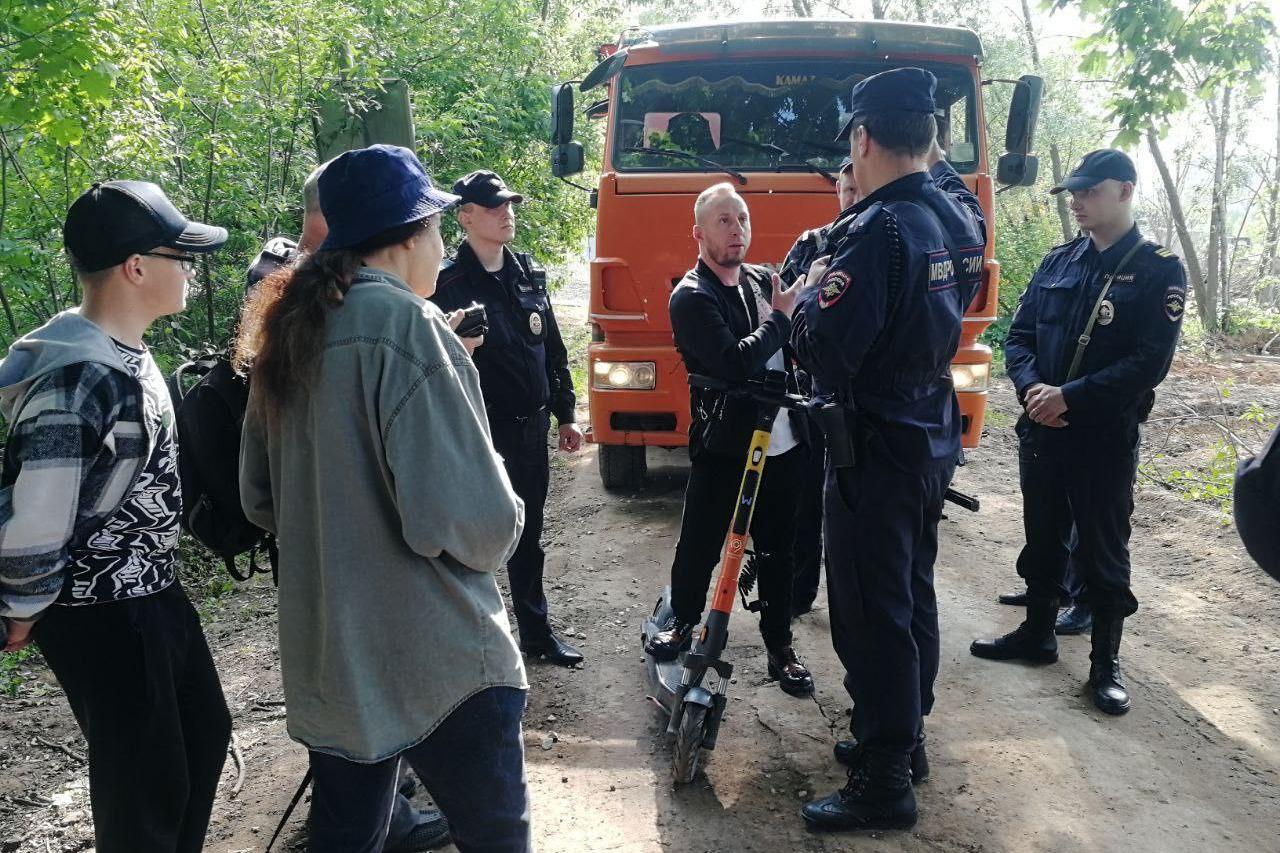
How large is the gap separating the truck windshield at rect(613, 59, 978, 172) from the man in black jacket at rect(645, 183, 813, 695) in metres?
1.76

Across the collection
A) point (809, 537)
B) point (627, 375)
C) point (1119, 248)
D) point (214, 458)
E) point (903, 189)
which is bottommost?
point (809, 537)

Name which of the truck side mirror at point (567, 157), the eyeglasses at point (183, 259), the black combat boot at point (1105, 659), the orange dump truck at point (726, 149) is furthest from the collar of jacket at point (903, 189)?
the truck side mirror at point (567, 157)

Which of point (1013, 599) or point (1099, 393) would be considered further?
point (1013, 599)

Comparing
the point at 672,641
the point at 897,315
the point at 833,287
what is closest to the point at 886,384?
the point at 897,315

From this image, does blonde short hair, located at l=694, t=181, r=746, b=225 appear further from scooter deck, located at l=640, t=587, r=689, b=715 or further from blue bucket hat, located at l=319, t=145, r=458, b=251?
blue bucket hat, located at l=319, t=145, r=458, b=251

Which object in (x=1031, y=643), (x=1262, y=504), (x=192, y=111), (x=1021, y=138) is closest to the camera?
(x=1262, y=504)

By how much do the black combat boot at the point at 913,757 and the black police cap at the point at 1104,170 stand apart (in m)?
2.25

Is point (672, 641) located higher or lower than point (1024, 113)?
lower

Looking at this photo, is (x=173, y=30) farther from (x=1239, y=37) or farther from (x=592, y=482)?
(x=1239, y=37)

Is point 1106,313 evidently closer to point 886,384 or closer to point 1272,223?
point 886,384

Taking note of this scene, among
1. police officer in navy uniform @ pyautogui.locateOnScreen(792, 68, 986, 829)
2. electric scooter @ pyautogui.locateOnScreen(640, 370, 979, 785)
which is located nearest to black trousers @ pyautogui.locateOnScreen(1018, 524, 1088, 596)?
electric scooter @ pyautogui.locateOnScreen(640, 370, 979, 785)

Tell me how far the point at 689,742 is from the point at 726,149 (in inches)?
133

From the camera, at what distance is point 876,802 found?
2.61 metres

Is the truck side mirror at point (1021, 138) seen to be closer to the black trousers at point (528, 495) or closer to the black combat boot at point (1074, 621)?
the black combat boot at point (1074, 621)
